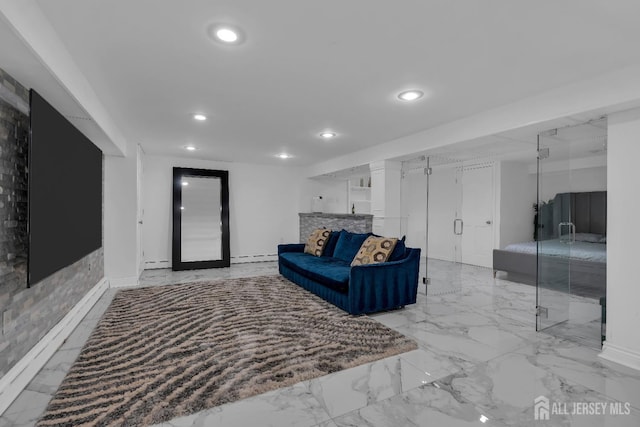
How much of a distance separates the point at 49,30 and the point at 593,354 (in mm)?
4421

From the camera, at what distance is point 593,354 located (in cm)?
243

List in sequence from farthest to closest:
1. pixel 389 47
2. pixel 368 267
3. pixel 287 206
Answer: pixel 287 206 < pixel 368 267 < pixel 389 47

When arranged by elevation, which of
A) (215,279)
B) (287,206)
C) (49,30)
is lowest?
(215,279)

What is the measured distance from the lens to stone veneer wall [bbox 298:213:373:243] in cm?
536

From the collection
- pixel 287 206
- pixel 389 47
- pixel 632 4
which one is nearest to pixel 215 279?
pixel 287 206

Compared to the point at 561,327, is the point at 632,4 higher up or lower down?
higher up

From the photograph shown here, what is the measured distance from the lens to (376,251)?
142 inches

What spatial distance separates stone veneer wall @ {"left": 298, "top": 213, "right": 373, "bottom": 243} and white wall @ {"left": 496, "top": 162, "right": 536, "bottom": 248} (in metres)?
2.80

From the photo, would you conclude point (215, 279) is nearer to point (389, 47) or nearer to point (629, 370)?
point (389, 47)

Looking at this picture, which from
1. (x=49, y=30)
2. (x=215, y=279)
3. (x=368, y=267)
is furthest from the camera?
(x=215, y=279)

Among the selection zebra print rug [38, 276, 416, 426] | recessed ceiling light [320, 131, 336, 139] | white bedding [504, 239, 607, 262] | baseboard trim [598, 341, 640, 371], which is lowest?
zebra print rug [38, 276, 416, 426]

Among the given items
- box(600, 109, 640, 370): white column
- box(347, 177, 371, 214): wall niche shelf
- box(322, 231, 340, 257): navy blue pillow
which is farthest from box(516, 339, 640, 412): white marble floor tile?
box(347, 177, 371, 214): wall niche shelf

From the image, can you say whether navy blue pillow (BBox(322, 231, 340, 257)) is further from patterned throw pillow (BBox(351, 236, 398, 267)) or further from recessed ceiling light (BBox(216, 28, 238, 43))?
recessed ceiling light (BBox(216, 28, 238, 43))

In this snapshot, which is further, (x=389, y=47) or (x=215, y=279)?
(x=215, y=279)
